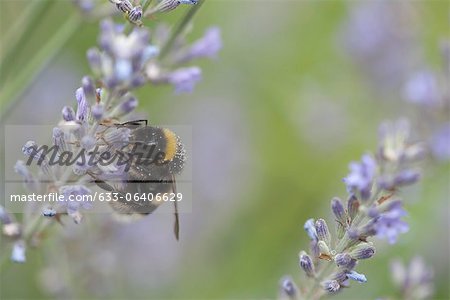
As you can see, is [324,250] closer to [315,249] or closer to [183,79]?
[315,249]

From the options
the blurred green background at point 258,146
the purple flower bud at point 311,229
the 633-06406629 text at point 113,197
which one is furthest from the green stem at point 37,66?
the purple flower bud at point 311,229

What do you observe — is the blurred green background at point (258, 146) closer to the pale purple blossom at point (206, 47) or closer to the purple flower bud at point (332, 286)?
the pale purple blossom at point (206, 47)

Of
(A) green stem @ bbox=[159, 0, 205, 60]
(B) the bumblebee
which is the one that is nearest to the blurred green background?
(B) the bumblebee

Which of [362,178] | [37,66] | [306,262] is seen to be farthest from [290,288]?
[37,66]

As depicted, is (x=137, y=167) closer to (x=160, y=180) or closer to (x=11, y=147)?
(x=160, y=180)

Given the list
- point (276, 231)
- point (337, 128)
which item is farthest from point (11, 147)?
point (337, 128)
